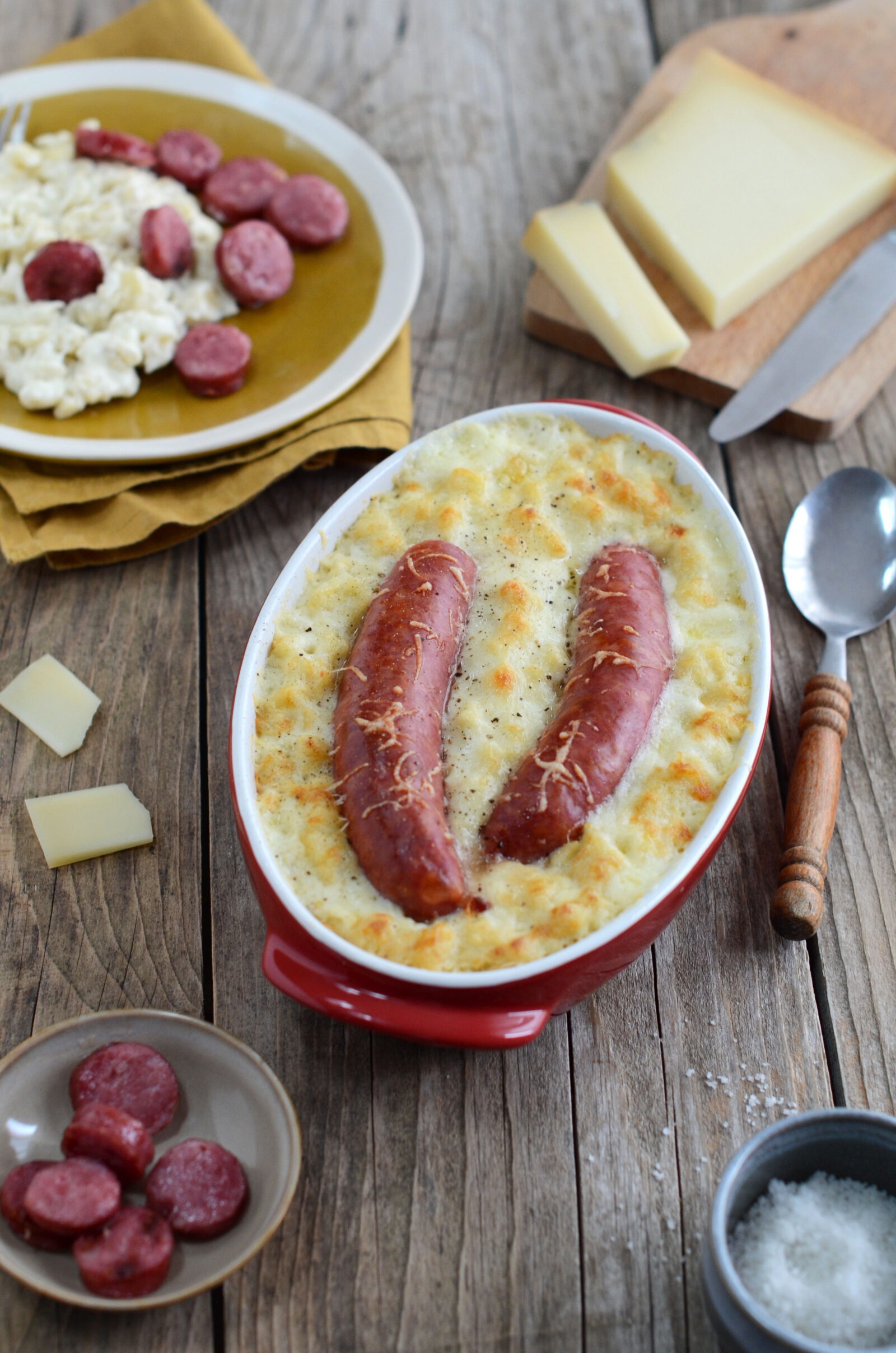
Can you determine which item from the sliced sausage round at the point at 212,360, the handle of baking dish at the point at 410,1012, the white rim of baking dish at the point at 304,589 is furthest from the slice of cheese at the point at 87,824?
the sliced sausage round at the point at 212,360

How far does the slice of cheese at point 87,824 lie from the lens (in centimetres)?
211

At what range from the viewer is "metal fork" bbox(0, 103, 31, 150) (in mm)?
2959

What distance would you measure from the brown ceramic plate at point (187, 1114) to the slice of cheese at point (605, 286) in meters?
1.84

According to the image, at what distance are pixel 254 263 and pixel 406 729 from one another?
4.79 feet

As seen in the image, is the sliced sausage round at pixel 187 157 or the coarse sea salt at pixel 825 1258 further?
the sliced sausage round at pixel 187 157

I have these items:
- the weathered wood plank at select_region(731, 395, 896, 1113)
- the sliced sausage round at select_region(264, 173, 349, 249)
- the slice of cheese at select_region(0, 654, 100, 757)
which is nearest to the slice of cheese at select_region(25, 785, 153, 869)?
the slice of cheese at select_region(0, 654, 100, 757)

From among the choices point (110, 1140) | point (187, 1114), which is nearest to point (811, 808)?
point (187, 1114)

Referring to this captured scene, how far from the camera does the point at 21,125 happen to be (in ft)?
9.74

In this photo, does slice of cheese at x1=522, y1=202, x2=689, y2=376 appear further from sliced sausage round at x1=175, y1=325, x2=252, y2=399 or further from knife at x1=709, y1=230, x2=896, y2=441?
sliced sausage round at x1=175, y1=325, x2=252, y2=399

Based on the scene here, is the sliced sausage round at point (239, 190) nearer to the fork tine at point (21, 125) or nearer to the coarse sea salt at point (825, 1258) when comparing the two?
the fork tine at point (21, 125)

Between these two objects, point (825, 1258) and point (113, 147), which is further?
point (113, 147)

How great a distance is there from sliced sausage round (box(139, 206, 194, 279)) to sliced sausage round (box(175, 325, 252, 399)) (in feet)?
0.58

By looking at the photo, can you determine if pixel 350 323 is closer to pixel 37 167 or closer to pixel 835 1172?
pixel 37 167

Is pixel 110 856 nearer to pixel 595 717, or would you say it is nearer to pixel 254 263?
pixel 595 717
